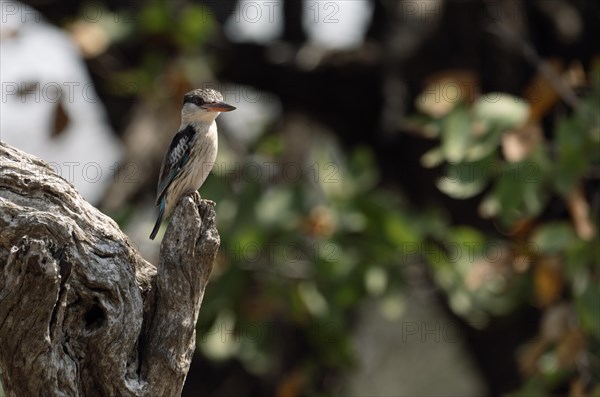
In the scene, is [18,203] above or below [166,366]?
above

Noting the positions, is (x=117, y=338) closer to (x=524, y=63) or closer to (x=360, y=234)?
(x=360, y=234)

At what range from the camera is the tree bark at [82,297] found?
12.4ft

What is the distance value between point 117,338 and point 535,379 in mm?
4237

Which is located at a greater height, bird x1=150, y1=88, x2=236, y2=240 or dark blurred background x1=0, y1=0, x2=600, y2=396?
bird x1=150, y1=88, x2=236, y2=240

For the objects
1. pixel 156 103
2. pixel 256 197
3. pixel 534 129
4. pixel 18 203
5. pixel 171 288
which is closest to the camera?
pixel 18 203

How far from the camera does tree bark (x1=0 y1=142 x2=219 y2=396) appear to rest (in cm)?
379

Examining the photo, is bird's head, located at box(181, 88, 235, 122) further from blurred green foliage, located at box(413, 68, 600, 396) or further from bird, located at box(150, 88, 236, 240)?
blurred green foliage, located at box(413, 68, 600, 396)

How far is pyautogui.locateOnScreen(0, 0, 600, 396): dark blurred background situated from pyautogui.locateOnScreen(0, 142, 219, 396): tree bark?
9.43 ft

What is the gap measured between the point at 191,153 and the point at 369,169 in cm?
269

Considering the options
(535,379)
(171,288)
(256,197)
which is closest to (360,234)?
(256,197)

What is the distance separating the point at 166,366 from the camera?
13.2 feet

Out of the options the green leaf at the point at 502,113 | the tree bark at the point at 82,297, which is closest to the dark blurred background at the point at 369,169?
the green leaf at the point at 502,113

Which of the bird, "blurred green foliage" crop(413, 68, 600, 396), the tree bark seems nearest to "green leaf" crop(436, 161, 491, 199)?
"blurred green foliage" crop(413, 68, 600, 396)

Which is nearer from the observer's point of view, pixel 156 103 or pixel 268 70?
pixel 156 103
